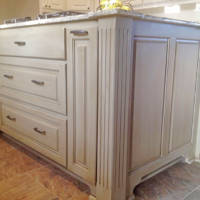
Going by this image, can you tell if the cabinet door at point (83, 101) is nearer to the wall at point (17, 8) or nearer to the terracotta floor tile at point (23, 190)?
the terracotta floor tile at point (23, 190)

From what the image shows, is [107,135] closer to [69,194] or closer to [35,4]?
[69,194]

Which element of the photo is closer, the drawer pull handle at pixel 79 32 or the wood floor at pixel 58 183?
the drawer pull handle at pixel 79 32

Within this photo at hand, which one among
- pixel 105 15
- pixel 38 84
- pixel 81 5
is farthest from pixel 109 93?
pixel 81 5

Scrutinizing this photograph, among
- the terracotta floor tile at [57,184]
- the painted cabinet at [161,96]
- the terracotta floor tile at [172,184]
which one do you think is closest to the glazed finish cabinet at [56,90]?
the terracotta floor tile at [57,184]

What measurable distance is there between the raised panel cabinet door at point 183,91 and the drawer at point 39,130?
0.64 m

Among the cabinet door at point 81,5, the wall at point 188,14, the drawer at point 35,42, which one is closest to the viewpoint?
the drawer at point 35,42

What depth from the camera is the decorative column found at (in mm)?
947

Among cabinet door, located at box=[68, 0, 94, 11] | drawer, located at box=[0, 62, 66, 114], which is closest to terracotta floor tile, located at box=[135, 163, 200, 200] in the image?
drawer, located at box=[0, 62, 66, 114]

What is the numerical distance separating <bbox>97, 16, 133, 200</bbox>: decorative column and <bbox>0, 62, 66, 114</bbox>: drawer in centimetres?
30

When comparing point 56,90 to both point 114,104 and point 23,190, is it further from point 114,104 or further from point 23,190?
point 23,190

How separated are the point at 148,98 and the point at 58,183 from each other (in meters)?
0.70

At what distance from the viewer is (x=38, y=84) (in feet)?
4.57

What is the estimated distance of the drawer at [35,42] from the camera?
1208mm

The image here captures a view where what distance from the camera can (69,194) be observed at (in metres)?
1.24
